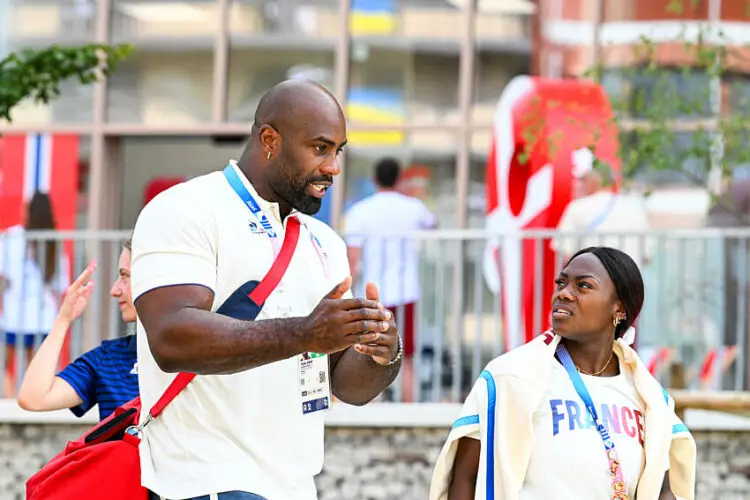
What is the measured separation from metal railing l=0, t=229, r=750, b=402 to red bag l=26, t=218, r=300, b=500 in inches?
195

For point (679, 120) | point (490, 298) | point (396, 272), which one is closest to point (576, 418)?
point (490, 298)

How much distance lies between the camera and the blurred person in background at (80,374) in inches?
192

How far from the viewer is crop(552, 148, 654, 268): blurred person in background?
28.8 ft

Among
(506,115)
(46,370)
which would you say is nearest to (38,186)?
(506,115)

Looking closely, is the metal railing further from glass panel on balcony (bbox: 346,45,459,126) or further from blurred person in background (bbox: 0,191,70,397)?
glass panel on balcony (bbox: 346,45,459,126)

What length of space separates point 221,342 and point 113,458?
814 mm

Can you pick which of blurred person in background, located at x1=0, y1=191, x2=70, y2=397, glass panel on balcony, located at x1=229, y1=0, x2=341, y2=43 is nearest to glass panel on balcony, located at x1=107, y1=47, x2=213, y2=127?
glass panel on balcony, located at x1=229, y1=0, x2=341, y2=43

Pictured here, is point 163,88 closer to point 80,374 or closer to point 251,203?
point 80,374

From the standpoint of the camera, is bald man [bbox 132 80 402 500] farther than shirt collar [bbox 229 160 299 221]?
No

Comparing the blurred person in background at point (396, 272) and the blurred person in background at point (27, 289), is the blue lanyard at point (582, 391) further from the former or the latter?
the blurred person in background at point (27, 289)

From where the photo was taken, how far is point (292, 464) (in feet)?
11.6

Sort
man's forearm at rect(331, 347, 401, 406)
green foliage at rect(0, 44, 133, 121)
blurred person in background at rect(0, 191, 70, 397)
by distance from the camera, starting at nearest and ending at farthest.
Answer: man's forearm at rect(331, 347, 401, 406) → green foliage at rect(0, 44, 133, 121) → blurred person in background at rect(0, 191, 70, 397)

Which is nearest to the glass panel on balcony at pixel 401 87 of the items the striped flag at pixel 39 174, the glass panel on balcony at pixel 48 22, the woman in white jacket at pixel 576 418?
the glass panel on balcony at pixel 48 22

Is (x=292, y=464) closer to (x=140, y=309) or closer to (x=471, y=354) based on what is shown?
(x=140, y=309)
